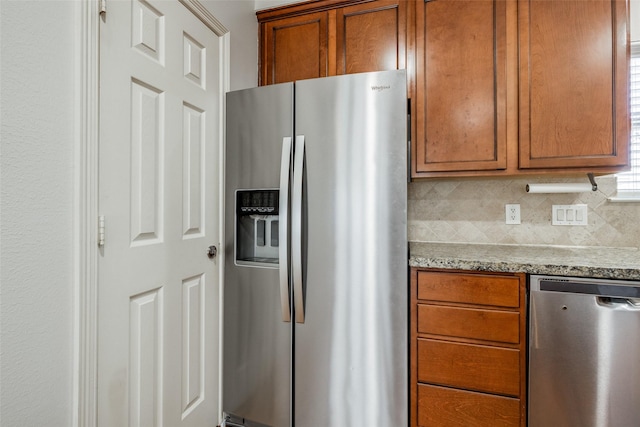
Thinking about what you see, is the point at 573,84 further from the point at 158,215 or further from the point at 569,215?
the point at 158,215

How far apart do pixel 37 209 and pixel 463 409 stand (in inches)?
70.9

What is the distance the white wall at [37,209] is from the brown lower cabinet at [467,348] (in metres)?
1.35

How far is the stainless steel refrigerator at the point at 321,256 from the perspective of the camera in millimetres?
1411

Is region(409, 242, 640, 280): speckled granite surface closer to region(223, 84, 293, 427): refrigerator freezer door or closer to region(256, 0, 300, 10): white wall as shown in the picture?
region(223, 84, 293, 427): refrigerator freezer door

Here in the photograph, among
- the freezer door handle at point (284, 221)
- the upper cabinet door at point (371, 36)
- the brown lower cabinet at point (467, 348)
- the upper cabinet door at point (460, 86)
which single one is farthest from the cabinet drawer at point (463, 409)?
the upper cabinet door at point (371, 36)

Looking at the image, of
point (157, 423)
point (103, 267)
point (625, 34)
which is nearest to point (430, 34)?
point (625, 34)

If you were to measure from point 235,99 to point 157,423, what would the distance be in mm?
1540

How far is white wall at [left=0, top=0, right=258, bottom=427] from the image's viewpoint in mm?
807

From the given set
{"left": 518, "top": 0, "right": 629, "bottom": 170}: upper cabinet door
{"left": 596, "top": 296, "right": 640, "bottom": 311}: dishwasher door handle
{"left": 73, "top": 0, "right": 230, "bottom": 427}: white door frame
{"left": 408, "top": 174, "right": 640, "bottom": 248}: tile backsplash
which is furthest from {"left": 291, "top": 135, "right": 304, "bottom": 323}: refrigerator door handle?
{"left": 596, "top": 296, "right": 640, "bottom": 311}: dishwasher door handle

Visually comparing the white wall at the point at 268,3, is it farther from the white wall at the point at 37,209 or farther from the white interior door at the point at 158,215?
the white wall at the point at 37,209

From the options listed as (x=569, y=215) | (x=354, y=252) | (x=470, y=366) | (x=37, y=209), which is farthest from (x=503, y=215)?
(x=37, y=209)

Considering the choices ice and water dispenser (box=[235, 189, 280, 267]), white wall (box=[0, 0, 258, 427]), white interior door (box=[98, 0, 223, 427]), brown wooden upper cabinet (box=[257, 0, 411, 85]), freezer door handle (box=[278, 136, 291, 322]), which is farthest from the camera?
brown wooden upper cabinet (box=[257, 0, 411, 85])

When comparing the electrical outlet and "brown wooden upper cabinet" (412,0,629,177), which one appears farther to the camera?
the electrical outlet

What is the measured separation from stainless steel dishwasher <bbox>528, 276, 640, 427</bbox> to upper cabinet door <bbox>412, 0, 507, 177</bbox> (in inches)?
26.9
